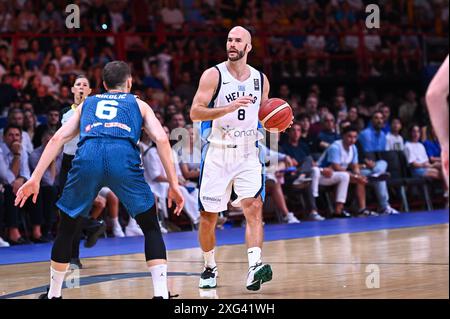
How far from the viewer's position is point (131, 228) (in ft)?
43.9

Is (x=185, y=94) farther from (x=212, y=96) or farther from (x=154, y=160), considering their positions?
(x=212, y=96)

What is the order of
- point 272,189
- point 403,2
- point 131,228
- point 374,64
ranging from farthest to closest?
point 403,2 → point 374,64 → point 272,189 → point 131,228

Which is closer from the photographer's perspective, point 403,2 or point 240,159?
point 240,159

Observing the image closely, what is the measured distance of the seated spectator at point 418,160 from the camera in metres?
16.9

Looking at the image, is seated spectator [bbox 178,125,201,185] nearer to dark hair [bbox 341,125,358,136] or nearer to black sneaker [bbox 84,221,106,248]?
dark hair [bbox 341,125,358,136]

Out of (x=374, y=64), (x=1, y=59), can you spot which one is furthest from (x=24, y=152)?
(x=374, y=64)

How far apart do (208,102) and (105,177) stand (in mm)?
1728

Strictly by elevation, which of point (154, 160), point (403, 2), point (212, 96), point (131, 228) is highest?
point (403, 2)

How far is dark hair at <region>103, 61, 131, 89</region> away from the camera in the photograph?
22.5 feet

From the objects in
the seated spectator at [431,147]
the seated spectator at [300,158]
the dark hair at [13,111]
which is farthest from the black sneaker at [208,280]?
the seated spectator at [431,147]

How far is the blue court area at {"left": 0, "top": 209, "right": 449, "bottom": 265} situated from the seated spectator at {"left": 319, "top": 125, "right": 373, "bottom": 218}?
629mm

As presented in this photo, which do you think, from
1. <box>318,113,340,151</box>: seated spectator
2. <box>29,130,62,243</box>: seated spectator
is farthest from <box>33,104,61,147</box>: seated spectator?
<box>318,113,340,151</box>: seated spectator

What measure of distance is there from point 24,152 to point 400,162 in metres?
7.20
